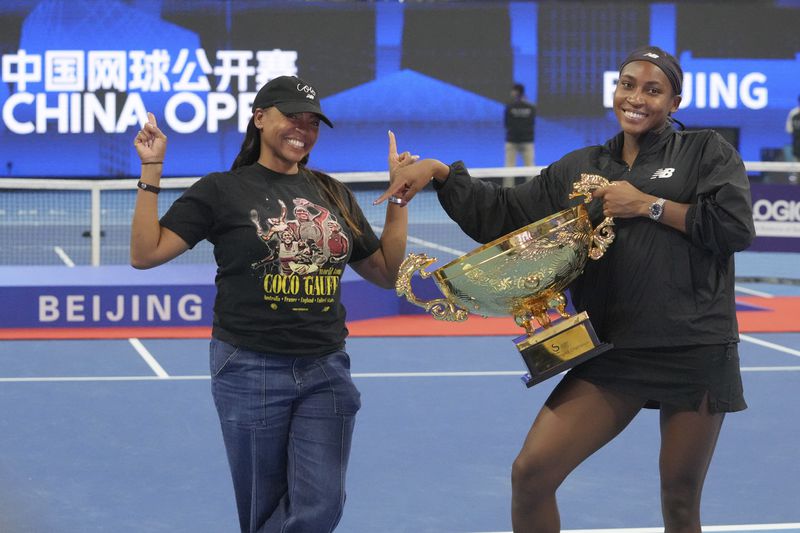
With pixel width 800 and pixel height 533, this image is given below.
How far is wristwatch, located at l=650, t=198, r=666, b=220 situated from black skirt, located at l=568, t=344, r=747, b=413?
41 cm

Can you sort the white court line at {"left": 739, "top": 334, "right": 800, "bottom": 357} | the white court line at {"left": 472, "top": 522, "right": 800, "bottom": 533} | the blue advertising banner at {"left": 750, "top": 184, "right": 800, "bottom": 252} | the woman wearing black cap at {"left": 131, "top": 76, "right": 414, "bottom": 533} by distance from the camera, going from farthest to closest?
the blue advertising banner at {"left": 750, "top": 184, "right": 800, "bottom": 252}
the white court line at {"left": 739, "top": 334, "right": 800, "bottom": 357}
the white court line at {"left": 472, "top": 522, "right": 800, "bottom": 533}
the woman wearing black cap at {"left": 131, "top": 76, "right": 414, "bottom": 533}

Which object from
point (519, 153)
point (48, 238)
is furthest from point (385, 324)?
point (519, 153)

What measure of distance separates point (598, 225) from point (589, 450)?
26.1 inches

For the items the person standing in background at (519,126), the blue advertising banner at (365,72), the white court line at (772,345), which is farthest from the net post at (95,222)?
the blue advertising banner at (365,72)

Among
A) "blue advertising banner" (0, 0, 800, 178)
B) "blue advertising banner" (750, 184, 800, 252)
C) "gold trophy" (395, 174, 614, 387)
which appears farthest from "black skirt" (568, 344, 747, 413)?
"blue advertising banner" (0, 0, 800, 178)

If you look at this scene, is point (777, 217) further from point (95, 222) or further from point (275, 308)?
point (275, 308)

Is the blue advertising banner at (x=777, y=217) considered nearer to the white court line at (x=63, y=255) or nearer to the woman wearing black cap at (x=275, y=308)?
the white court line at (x=63, y=255)

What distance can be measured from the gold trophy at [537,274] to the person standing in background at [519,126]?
19.2m

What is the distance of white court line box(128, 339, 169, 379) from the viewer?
28.5 feet

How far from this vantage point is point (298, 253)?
3816mm

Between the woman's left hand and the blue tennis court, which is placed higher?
the woman's left hand

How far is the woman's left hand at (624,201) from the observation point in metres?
3.72

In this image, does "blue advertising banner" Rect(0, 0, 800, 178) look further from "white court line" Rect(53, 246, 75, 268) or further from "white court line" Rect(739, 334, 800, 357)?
"white court line" Rect(739, 334, 800, 357)

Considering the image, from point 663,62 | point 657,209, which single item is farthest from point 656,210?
point 663,62
